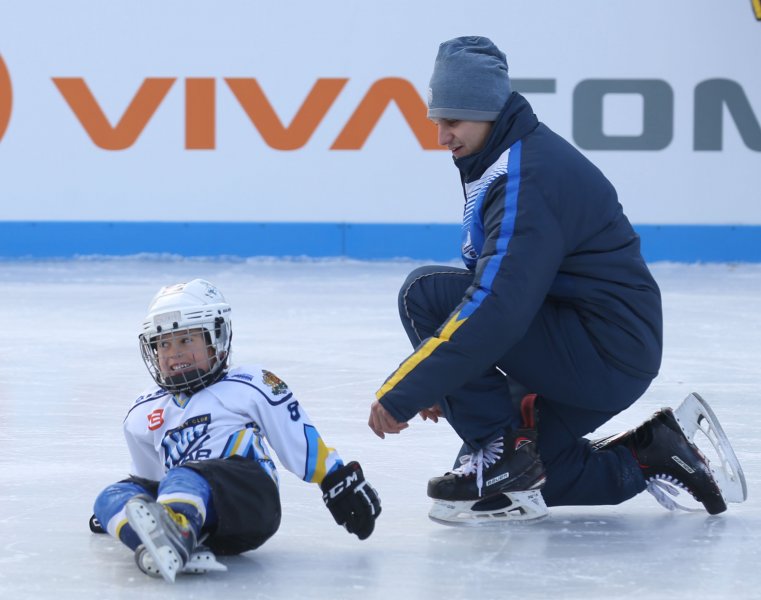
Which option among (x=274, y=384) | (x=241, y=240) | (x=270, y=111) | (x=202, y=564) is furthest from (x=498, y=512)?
(x=270, y=111)

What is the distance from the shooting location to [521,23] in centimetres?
728

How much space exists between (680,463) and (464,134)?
1.98 feet

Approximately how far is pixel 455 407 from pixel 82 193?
18.3ft

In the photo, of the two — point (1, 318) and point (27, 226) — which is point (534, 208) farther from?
point (27, 226)

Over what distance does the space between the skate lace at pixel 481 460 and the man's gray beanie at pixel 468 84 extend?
492mm

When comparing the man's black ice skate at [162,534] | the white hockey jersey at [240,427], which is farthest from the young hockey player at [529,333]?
the man's black ice skate at [162,534]

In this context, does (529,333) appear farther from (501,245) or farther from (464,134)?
(464,134)

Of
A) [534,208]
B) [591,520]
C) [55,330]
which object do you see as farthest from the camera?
[55,330]

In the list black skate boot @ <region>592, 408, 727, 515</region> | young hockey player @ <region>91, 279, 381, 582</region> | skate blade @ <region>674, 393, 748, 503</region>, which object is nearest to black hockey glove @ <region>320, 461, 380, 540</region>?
young hockey player @ <region>91, 279, 381, 582</region>

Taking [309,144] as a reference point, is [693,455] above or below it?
above

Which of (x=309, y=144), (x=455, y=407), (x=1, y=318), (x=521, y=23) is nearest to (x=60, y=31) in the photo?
(x=309, y=144)

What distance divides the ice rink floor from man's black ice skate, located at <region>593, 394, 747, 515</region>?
3 centimetres

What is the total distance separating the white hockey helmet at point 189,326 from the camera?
188cm

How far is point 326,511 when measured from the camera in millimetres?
2092
